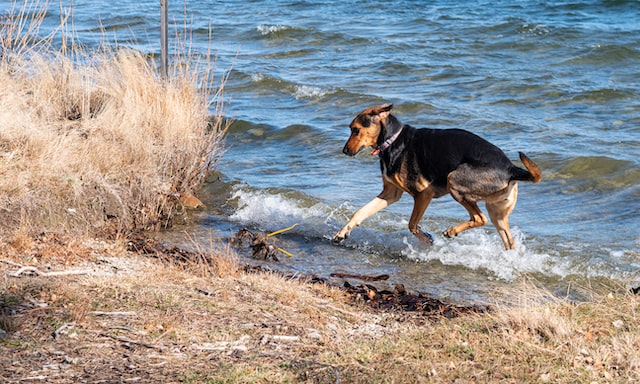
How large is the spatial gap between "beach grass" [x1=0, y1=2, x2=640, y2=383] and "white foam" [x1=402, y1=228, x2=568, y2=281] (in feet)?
2.69

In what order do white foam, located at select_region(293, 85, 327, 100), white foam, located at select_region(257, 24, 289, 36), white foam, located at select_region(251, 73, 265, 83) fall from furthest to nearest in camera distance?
white foam, located at select_region(257, 24, 289, 36)
white foam, located at select_region(251, 73, 265, 83)
white foam, located at select_region(293, 85, 327, 100)

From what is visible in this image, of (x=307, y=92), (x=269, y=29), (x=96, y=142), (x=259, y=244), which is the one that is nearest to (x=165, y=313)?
(x=259, y=244)

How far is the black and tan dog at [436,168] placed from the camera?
25.2 feet

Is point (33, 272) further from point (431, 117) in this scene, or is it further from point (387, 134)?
point (431, 117)

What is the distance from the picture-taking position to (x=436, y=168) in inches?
310

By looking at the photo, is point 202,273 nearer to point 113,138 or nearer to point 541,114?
point 113,138

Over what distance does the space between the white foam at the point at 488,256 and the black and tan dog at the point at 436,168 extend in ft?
0.51

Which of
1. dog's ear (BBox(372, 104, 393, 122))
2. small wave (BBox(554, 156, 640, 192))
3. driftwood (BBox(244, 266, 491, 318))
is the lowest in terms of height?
small wave (BBox(554, 156, 640, 192))

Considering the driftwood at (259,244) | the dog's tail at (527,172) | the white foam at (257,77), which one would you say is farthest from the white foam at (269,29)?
the dog's tail at (527,172)

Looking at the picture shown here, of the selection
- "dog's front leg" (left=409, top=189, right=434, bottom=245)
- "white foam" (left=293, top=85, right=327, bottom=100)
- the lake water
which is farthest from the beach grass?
"white foam" (left=293, top=85, right=327, bottom=100)

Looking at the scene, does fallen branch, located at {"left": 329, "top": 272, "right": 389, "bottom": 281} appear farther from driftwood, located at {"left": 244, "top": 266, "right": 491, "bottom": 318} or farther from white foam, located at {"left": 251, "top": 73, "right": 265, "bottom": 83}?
white foam, located at {"left": 251, "top": 73, "right": 265, "bottom": 83}

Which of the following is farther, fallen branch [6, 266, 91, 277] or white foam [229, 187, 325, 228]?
white foam [229, 187, 325, 228]

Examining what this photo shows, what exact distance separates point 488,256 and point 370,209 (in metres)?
1.20

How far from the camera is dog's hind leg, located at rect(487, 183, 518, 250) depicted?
308 inches
